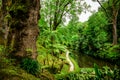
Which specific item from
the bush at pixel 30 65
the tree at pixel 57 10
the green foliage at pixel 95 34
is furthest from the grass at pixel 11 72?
the green foliage at pixel 95 34

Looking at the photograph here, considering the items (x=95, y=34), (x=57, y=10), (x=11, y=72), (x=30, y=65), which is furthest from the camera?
(x=95, y=34)

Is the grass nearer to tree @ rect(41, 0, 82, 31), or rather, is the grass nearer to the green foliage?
tree @ rect(41, 0, 82, 31)

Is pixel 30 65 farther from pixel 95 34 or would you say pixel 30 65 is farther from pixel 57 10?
pixel 95 34

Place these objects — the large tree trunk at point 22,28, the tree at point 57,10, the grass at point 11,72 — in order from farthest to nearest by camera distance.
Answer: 1. the tree at point 57,10
2. the large tree trunk at point 22,28
3. the grass at point 11,72

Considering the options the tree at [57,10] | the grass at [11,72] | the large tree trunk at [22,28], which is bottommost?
the grass at [11,72]

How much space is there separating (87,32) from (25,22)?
3768 centimetres

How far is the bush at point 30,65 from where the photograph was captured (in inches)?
299

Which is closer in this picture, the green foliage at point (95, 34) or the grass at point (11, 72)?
the grass at point (11, 72)

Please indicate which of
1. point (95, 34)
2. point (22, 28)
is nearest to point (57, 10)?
point (95, 34)

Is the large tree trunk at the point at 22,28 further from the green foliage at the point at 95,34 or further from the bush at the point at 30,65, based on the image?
the green foliage at the point at 95,34

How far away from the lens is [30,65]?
25.2 feet

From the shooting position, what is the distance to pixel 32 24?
8102mm

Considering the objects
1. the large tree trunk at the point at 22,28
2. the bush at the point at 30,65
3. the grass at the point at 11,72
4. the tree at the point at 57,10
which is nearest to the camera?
the grass at the point at 11,72

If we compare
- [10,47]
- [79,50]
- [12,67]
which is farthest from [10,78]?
[79,50]
